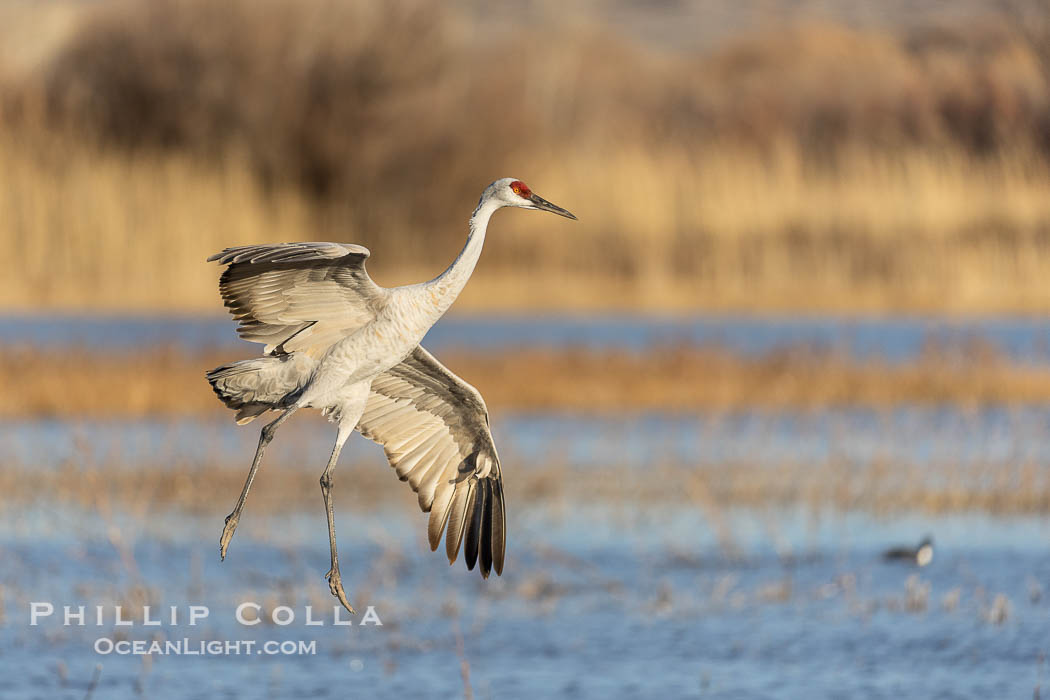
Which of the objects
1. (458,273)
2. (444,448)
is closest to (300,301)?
(458,273)

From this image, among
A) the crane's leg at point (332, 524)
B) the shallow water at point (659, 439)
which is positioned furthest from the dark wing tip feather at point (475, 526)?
the shallow water at point (659, 439)

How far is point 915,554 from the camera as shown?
10.5 m

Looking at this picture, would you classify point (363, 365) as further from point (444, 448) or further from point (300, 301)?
point (444, 448)

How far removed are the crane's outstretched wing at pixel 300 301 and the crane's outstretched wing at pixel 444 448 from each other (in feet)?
1.74

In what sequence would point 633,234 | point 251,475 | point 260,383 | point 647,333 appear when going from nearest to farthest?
point 251,475 < point 260,383 < point 647,333 < point 633,234

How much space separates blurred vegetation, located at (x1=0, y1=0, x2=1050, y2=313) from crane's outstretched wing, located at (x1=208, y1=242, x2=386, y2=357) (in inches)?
529

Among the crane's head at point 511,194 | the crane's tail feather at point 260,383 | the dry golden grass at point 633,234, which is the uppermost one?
the crane's head at point 511,194

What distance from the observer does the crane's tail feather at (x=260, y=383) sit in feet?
24.1

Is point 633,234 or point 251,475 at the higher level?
point 251,475

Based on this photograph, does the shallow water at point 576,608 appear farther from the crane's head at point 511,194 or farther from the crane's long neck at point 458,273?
the crane's head at point 511,194

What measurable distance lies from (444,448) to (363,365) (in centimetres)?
101

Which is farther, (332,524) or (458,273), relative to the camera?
(332,524)

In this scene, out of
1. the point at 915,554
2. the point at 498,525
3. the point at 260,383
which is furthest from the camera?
the point at 915,554

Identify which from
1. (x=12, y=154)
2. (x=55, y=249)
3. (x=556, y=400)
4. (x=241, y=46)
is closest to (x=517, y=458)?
(x=556, y=400)
